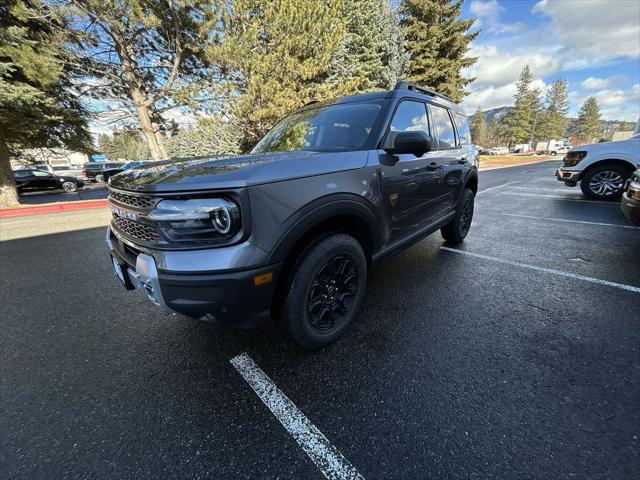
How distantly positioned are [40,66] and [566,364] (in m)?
12.3

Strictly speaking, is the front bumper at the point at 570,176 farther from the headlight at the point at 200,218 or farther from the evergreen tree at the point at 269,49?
the headlight at the point at 200,218

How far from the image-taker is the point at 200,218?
1501 mm

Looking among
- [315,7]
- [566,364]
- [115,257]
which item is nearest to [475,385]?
[566,364]

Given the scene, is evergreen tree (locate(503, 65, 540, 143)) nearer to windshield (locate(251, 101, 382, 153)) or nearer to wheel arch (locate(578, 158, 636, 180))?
wheel arch (locate(578, 158, 636, 180))

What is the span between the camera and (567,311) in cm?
261

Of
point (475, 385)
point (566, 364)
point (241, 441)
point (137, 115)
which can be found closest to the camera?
point (241, 441)

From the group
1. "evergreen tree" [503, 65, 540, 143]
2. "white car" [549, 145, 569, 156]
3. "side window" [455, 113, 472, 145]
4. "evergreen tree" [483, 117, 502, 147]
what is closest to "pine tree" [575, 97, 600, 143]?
"evergreen tree" [483, 117, 502, 147]

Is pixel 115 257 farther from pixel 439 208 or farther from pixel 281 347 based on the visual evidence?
pixel 439 208

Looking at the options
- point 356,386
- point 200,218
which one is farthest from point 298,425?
point 200,218

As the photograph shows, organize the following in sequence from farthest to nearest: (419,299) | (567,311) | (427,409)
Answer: (419,299) < (567,311) < (427,409)

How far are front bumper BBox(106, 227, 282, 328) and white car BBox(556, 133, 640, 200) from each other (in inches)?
357

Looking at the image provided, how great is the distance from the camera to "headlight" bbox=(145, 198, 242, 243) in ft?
4.91

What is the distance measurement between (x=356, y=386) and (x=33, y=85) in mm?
11854

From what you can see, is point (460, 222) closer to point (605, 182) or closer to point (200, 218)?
point (200, 218)
